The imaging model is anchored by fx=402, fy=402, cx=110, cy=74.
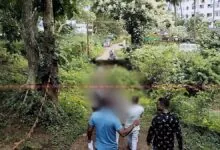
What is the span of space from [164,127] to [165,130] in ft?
0.16

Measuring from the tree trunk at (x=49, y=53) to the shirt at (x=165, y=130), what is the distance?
4984 millimetres

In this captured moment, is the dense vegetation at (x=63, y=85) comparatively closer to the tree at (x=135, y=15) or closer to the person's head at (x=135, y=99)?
the person's head at (x=135, y=99)

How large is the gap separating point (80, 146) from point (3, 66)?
8059mm

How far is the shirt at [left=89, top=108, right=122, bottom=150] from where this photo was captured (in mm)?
4547

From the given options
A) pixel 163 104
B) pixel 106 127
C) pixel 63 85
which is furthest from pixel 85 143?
pixel 106 127

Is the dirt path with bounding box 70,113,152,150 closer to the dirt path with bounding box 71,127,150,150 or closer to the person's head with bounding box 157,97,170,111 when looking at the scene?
the dirt path with bounding box 71,127,150,150

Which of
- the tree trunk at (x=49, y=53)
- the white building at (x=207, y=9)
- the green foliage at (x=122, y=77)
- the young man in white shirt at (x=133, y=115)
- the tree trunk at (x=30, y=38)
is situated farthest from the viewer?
the white building at (x=207, y=9)

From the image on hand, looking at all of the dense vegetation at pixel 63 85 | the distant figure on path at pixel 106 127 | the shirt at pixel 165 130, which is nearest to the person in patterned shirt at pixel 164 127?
the shirt at pixel 165 130

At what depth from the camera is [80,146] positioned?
27.8ft

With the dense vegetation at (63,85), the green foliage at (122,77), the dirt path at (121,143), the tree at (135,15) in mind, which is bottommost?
the dirt path at (121,143)

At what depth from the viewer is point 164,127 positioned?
5355mm

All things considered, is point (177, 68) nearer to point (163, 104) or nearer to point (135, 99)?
point (135, 99)

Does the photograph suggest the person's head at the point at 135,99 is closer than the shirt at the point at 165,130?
No

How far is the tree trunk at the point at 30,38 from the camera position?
9.73 metres
